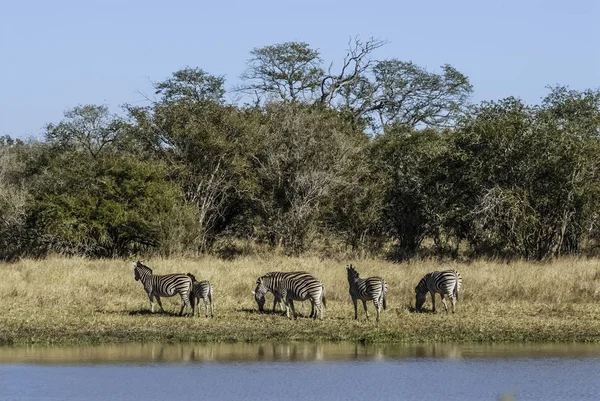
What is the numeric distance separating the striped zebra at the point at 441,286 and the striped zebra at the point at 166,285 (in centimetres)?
478

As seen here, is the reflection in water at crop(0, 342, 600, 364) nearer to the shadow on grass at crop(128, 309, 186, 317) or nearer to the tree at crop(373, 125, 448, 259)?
the shadow on grass at crop(128, 309, 186, 317)

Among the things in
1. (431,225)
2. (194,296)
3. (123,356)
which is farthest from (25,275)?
(431,225)

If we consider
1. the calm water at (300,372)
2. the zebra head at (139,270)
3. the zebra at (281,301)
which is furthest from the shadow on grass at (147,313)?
the calm water at (300,372)

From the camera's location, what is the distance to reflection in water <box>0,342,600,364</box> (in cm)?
1727

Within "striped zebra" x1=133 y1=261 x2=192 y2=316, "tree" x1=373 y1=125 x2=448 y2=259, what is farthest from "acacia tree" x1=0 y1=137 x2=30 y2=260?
"striped zebra" x1=133 y1=261 x2=192 y2=316

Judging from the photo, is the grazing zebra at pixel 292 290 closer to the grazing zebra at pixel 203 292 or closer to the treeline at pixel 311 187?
the grazing zebra at pixel 203 292

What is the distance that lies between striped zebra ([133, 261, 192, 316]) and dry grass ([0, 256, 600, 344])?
1.52 feet

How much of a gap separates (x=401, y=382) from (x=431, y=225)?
2019 cm

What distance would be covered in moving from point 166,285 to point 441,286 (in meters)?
5.59

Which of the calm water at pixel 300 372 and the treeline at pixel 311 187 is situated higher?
the treeline at pixel 311 187

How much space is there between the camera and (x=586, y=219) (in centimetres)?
3241

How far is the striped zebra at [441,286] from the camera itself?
2114 cm

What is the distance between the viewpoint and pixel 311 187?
117ft

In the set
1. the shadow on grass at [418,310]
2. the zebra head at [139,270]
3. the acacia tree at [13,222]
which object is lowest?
the shadow on grass at [418,310]
